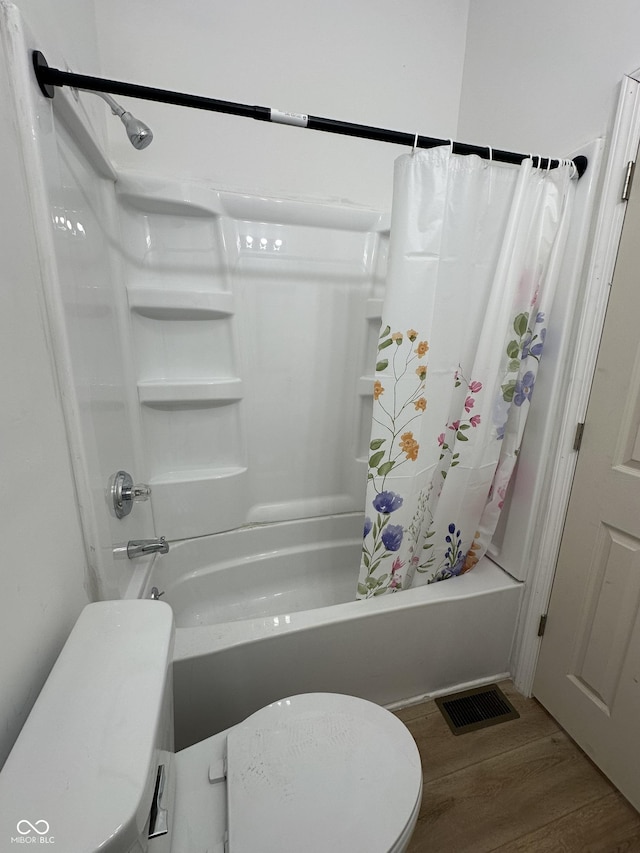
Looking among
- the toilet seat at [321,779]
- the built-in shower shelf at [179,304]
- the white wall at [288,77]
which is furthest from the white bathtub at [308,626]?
the white wall at [288,77]

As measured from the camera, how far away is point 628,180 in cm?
95

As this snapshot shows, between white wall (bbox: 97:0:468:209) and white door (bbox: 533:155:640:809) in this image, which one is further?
white wall (bbox: 97:0:468:209)

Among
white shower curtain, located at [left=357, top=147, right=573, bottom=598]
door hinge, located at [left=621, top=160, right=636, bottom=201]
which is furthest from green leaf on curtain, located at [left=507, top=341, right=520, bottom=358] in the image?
door hinge, located at [left=621, top=160, right=636, bottom=201]

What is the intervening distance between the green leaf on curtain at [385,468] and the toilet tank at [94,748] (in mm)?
689

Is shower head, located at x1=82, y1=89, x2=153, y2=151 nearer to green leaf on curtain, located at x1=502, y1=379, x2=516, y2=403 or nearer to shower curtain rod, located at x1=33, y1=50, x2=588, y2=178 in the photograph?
shower curtain rod, located at x1=33, y1=50, x2=588, y2=178

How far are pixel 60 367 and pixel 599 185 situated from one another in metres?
1.44

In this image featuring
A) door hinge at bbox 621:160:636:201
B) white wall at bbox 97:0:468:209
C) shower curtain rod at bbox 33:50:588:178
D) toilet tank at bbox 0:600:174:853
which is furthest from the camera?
white wall at bbox 97:0:468:209

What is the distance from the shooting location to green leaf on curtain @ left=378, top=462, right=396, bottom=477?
3.67 ft

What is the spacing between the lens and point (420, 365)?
1060 mm

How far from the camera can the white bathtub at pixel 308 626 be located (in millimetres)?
1036

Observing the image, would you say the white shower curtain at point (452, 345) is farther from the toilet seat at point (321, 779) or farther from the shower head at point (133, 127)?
the shower head at point (133, 127)

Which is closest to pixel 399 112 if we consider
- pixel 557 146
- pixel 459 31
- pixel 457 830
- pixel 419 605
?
pixel 459 31

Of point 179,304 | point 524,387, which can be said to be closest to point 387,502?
point 524,387

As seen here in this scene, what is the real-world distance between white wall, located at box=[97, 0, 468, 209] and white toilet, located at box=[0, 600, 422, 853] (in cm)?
148
